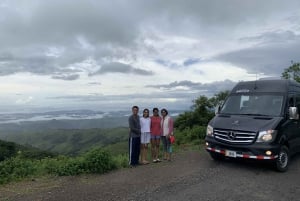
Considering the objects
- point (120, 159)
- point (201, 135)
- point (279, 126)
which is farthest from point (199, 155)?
point (201, 135)

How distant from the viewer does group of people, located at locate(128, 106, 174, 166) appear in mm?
10016

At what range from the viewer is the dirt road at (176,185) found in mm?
6812

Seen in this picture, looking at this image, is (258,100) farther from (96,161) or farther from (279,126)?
(96,161)

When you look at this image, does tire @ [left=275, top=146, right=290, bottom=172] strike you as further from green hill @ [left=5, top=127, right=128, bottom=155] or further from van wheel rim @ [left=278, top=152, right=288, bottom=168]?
green hill @ [left=5, top=127, right=128, bottom=155]

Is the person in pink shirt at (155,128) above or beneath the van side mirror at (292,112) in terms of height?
beneath

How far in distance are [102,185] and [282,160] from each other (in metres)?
4.71

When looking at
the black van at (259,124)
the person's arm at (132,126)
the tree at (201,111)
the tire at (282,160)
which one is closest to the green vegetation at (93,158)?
the tree at (201,111)

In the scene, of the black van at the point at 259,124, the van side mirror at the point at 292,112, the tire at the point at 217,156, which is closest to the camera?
the black van at the point at 259,124

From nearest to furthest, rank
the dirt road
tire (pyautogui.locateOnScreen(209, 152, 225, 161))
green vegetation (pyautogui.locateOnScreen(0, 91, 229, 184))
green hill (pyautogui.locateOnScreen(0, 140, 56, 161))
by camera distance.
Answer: the dirt road < tire (pyautogui.locateOnScreen(209, 152, 225, 161)) < green vegetation (pyautogui.locateOnScreen(0, 91, 229, 184)) < green hill (pyautogui.locateOnScreen(0, 140, 56, 161))

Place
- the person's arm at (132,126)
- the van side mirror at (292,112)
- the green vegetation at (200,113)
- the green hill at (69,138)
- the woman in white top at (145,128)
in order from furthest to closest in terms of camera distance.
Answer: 1. the green hill at (69,138)
2. the green vegetation at (200,113)
3. the woman in white top at (145,128)
4. the person's arm at (132,126)
5. the van side mirror at (292,112)

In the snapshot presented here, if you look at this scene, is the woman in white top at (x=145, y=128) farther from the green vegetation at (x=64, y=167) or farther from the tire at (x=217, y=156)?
the tire at (x=217, y=156)

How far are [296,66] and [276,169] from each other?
609 inches

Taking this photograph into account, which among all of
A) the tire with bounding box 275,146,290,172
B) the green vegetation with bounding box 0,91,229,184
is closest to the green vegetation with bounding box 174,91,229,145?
the green vegetation with bounding box 0,91,229,184

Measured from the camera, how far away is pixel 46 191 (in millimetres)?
7492
